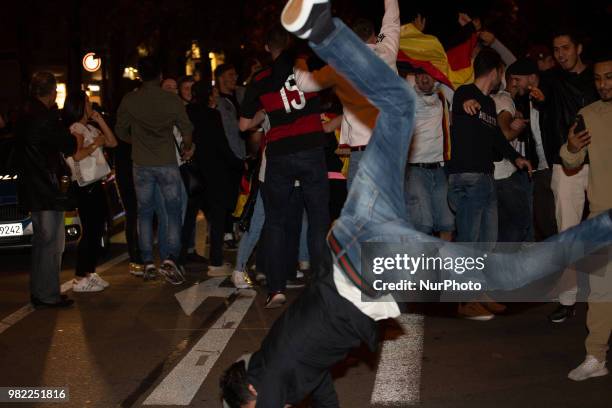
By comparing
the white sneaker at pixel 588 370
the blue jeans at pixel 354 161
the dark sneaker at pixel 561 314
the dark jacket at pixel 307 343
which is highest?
the blue jeans at pixel 354 161

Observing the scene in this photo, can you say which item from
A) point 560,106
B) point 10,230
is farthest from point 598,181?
point 10,230

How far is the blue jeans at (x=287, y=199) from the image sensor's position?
27.4 ft

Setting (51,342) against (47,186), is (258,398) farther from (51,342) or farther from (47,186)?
(47,186)

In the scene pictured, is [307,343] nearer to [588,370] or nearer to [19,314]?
[588,370]

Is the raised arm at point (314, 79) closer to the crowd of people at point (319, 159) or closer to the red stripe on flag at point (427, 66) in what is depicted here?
the crowd of people at point (319, 159)

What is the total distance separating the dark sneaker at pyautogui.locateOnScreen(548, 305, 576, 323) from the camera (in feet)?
26.4

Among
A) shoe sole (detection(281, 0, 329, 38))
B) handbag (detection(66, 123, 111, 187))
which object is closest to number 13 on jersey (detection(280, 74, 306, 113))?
handbag (detection(66, 123, 111, 187))

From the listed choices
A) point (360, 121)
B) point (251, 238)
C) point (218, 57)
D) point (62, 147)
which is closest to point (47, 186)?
point (62, 147)

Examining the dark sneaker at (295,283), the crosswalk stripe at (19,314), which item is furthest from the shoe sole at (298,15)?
the dark sneaker at (295,283)

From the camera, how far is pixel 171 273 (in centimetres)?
999

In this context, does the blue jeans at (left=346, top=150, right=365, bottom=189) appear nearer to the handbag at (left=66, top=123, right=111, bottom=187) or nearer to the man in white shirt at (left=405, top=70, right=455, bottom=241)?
the man in white shirt at (left=405, top=70, right=455, bottom=241)

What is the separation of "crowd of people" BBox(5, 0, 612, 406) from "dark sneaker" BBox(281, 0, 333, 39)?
2.38m

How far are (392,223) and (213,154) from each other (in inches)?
263

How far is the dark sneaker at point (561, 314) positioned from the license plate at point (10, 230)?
6043 millimetres
